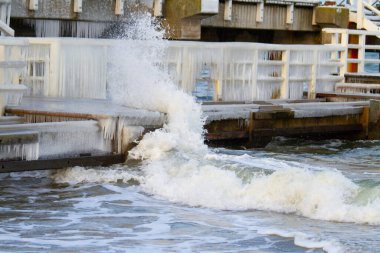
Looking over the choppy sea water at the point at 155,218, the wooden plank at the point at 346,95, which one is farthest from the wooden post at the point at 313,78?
the choppy sea water at the point at 155,218

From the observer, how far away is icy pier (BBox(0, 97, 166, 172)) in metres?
14.7

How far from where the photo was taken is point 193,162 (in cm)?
1572

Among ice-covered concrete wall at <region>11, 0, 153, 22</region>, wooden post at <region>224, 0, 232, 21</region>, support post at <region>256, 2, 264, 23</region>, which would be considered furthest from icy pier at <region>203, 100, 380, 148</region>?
support post at <region>256, 2, 264, 23</region>

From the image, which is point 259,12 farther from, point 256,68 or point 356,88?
point 256,68

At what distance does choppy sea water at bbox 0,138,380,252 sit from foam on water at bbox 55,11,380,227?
4 cm

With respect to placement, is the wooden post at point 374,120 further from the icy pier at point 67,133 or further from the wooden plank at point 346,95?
the icy pier at point 67,133

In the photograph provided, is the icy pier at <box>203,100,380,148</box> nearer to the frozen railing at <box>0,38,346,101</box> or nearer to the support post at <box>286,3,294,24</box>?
the frozen railing at <box>0,38,346,101</box>

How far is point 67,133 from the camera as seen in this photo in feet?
50.3

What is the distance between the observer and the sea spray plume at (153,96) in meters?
16.5

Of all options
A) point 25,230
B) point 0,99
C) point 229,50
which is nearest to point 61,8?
point 229,50

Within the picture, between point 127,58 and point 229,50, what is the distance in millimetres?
2665

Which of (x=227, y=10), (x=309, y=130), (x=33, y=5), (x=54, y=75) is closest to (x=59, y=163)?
(x=54, y=75)

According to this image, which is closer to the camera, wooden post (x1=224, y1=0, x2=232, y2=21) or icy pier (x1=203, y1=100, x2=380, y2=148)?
icy pier (x1=203, y1=100, x2=380, y2=148)

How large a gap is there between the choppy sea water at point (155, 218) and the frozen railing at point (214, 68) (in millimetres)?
2554
